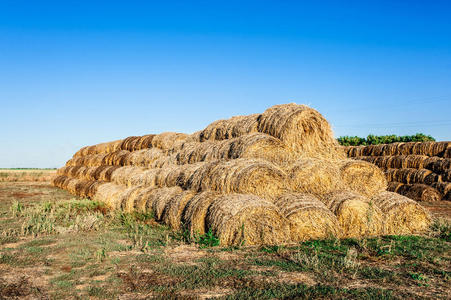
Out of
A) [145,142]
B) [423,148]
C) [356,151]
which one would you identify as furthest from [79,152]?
[423,148]

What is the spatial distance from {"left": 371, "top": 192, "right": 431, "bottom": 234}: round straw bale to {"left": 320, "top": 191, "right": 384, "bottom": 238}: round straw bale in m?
0.68

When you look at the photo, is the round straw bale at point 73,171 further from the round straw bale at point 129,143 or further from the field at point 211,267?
the field at point 211,267

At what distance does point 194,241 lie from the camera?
894cm

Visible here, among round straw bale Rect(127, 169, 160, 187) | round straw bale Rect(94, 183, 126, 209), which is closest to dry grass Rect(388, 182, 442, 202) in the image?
round straw bale Rect(127, 169, 160, 187)

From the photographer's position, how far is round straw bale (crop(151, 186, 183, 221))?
12070 millimetres

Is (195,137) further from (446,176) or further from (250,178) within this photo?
(446,176)

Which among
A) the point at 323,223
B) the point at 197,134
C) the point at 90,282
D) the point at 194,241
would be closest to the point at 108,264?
the point at 90,282

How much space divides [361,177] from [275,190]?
3.48 metres

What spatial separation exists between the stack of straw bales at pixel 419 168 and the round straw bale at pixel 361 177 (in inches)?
462

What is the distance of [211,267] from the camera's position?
684 centimetres

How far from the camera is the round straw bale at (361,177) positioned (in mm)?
11664

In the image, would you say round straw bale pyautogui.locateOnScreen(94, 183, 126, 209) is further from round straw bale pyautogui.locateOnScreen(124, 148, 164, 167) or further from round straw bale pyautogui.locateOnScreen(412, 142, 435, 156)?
round straw bale pyautogui.locateOnScreen(412, 142, 435, 156)

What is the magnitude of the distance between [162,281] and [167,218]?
5238 mm

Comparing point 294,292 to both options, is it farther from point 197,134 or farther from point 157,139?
point 157,139
